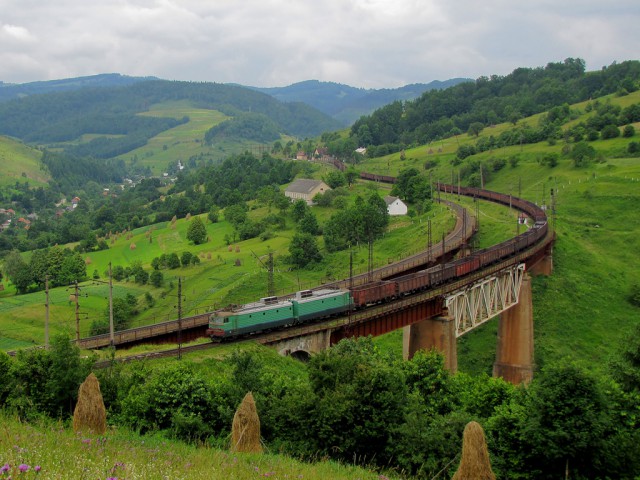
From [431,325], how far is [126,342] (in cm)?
2635

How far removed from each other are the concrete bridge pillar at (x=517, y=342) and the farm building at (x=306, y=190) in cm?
6866

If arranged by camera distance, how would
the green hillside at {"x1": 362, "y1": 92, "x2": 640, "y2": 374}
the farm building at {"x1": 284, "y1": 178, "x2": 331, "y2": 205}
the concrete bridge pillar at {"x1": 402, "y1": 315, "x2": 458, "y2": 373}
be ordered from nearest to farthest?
the concrete bridge pillar at {"x1": 402, "y1": 315, "x2": 458, "y2": 373} < the green hillside at {"x1": 362, "y1": 92, "x2": 640, "y2": 374} < the farm building at {"x1": 284, "y1": 178, "x2": 331, "y2": 205}

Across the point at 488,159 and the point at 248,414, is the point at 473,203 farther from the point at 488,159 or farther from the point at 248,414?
the point at 248,414

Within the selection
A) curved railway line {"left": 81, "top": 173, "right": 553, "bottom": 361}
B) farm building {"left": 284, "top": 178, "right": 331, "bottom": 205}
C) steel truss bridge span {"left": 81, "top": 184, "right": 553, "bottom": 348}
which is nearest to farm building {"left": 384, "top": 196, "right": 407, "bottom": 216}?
curved railway line {"left": 81, "top": 173, "right": 553, "bottom": 361}

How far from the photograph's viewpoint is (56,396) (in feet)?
98.7

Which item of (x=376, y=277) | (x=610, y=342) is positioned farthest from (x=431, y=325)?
(x=610, y=342)

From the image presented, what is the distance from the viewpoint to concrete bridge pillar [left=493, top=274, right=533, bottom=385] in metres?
65.9

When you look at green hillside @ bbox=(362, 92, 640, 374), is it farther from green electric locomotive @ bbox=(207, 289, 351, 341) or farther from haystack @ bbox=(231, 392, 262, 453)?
haystack @ bbox=(231, 392, 262, 453)

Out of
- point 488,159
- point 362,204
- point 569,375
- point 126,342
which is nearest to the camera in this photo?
point 569,375

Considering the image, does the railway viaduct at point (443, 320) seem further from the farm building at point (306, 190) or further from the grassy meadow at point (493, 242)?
the farm building at point (306, 190)

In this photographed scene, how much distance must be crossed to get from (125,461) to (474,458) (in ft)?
38.3

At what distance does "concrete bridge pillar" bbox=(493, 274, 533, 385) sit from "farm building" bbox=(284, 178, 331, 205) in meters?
68.7

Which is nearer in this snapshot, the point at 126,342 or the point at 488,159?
the point at 126,342

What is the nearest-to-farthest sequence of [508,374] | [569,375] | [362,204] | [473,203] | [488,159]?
[569,375] → [508,374] → [362,204] → [473,203] → [488,159]
